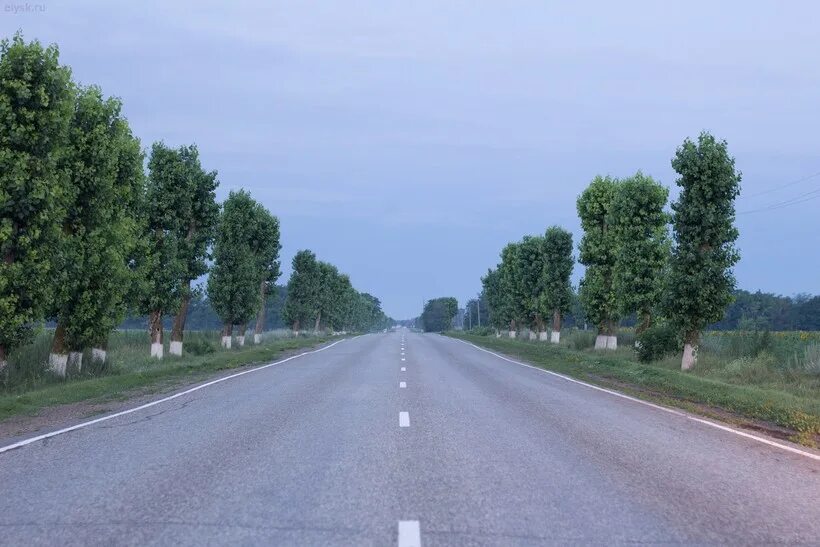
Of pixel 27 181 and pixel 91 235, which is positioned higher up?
pixel 27 181

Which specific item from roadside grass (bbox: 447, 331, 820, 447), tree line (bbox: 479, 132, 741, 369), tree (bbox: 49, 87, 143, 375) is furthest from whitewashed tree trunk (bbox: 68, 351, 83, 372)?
tree line (bbox: 479, 132, 741, 369)

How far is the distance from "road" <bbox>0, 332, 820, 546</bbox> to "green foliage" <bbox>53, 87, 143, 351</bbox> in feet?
30.3

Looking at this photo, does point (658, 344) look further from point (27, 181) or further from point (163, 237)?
point (27, 181)

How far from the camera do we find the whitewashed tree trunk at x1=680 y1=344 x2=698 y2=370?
94.6ft

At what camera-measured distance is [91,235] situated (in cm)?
2328

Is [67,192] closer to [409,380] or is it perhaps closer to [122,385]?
[122,385]

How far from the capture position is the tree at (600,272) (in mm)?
42938

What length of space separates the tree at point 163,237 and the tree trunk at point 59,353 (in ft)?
30.5

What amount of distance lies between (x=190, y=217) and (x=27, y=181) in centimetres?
1829

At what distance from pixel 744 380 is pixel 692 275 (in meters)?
4.91

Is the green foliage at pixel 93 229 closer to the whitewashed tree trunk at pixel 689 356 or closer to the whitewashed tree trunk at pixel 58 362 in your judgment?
the whitewashed tree trunk at pixel 58 362

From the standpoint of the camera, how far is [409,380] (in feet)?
77.5

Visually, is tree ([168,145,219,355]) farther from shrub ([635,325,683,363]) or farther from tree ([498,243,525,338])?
tree ([498,243,525,338])

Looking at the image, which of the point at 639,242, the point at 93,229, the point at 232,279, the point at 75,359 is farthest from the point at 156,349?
the point at 639,242
